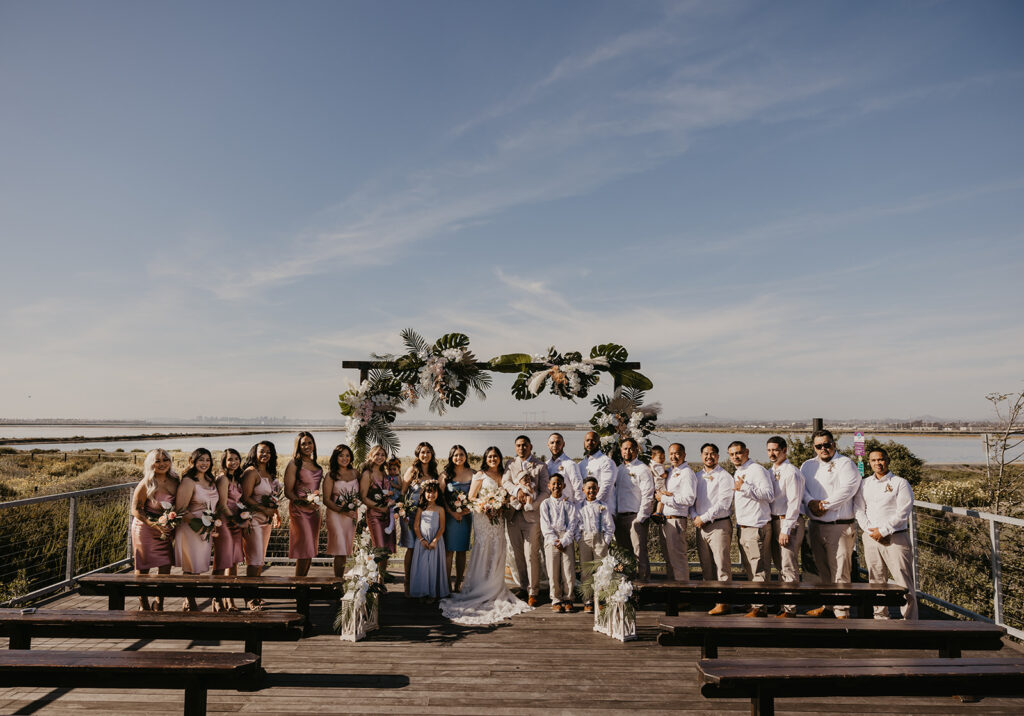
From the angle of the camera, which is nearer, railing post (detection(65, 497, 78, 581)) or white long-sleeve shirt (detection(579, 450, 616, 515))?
railing post (detection(65, 497, 78, 581))

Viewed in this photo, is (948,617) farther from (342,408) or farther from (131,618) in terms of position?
(131,618)

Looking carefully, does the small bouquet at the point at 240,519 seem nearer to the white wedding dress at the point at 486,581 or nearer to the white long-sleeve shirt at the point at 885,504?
the white wedding dress at the point at 486,581

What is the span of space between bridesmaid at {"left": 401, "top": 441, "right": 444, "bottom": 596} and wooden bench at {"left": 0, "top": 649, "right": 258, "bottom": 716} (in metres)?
3.80

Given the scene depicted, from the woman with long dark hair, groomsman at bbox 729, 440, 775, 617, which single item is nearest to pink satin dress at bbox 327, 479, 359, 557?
the woman with long dark hair

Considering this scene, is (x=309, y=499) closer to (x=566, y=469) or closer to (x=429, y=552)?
(x=429, y=552)

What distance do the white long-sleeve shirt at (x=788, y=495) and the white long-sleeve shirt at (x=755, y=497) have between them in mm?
115

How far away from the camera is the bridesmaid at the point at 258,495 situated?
7.15 m

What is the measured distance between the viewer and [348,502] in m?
7.37

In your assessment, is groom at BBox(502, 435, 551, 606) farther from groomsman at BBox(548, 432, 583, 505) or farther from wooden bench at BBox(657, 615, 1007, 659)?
wooden bench at BBox(657, 615, 1007, 659)

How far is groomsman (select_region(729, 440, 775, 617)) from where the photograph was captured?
7040 millimetres

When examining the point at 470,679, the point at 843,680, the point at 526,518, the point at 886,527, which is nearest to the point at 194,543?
the point at 470,679

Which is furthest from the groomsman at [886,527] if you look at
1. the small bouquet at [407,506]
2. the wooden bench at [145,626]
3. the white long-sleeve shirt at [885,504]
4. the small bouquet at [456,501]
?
the wooden bench at [145,626]

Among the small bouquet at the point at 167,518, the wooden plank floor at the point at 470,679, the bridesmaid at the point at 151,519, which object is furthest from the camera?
the bridesmaid at the point at 151,519

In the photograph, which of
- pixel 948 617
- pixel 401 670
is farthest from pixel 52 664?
pixel 948 617
